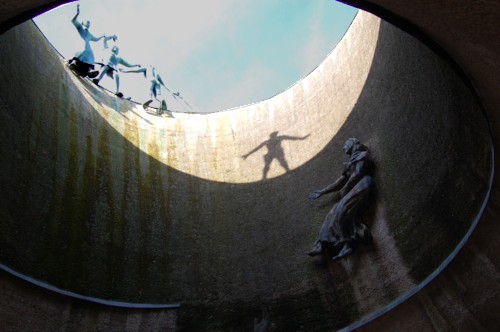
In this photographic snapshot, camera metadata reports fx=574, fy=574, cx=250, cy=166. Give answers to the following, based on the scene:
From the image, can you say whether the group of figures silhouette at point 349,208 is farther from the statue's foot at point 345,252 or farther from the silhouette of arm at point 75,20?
the silhouette of arm at point 75,20

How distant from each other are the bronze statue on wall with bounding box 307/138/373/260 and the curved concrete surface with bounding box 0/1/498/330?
20cm

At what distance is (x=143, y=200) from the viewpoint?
9695 mm

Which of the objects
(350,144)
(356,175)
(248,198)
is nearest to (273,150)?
(248,198)

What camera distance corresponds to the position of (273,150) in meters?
10.6

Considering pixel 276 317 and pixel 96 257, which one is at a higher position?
pixel 96 257

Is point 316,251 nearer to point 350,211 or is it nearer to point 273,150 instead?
point 350,211

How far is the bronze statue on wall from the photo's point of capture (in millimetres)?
8102

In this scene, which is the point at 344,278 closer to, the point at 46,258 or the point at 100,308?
the point at 100,308

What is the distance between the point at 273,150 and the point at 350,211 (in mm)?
2700

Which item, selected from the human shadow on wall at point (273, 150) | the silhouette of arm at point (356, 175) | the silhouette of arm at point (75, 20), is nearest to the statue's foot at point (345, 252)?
the silhouette of arm at point (356, 175)

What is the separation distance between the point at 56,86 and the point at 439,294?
6.78 m

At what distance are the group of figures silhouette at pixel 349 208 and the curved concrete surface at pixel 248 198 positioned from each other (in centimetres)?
20

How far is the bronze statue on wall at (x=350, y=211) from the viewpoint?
810cm

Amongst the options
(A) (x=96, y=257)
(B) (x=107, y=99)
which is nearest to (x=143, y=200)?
(A) (x=96, y=257)
